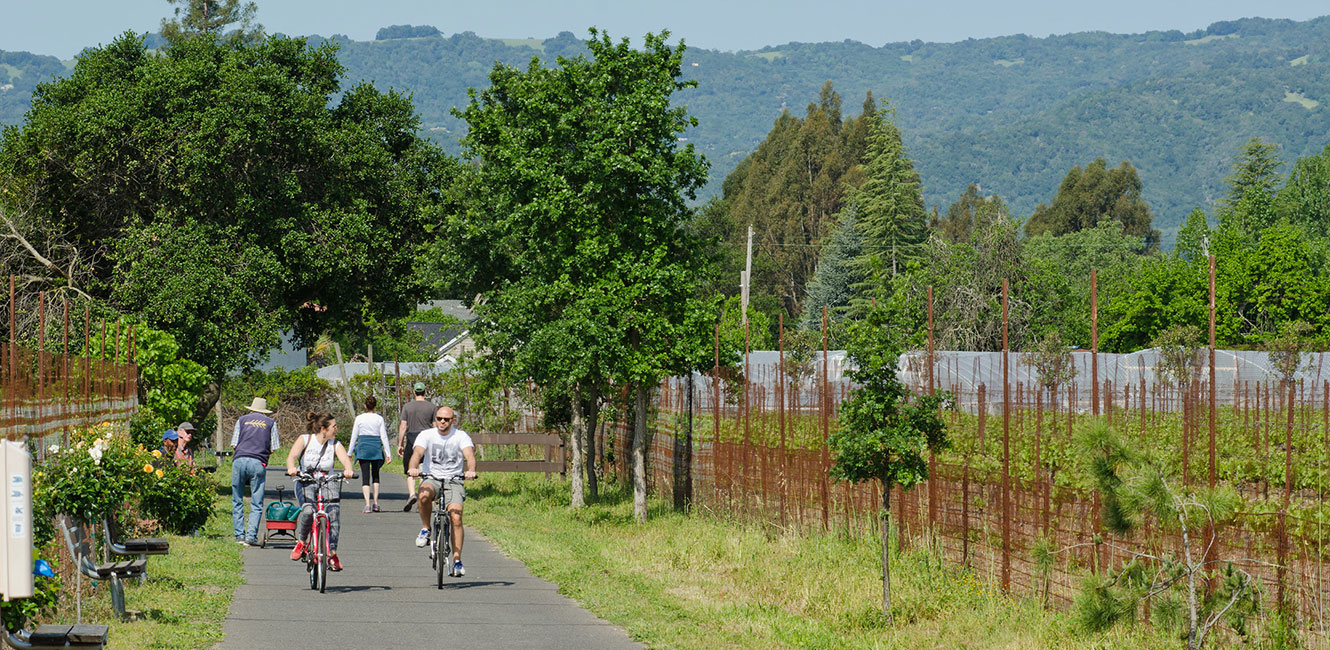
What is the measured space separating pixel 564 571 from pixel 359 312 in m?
15.0

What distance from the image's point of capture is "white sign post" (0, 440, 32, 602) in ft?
→ 20.6

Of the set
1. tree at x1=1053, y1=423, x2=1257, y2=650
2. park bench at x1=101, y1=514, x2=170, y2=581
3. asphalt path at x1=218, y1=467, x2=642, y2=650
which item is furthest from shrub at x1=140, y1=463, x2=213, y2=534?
tree at x1=1053, y1=423, x2=1257, y2=650

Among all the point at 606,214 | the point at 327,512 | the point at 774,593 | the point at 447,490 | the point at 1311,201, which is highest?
the point at 1311,201

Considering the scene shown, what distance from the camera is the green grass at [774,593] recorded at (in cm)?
1106

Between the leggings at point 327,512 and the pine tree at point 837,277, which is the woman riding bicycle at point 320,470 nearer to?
the leggings at point 327,512

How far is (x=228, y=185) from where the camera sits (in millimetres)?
26469

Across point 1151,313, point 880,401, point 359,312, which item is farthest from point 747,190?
point 880,401

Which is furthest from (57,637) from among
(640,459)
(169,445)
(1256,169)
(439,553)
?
(1256,169)

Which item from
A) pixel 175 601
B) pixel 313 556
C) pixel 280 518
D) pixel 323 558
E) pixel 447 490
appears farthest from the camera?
pixel 280 518

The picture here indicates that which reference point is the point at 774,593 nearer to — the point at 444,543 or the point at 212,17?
the point at 444,543

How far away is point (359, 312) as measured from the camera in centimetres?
2948

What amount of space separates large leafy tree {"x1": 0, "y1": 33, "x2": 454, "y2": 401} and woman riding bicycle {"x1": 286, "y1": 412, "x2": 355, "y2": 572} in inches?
428

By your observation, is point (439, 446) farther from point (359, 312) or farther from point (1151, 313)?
point (1151, 313)

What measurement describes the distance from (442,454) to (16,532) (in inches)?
340
